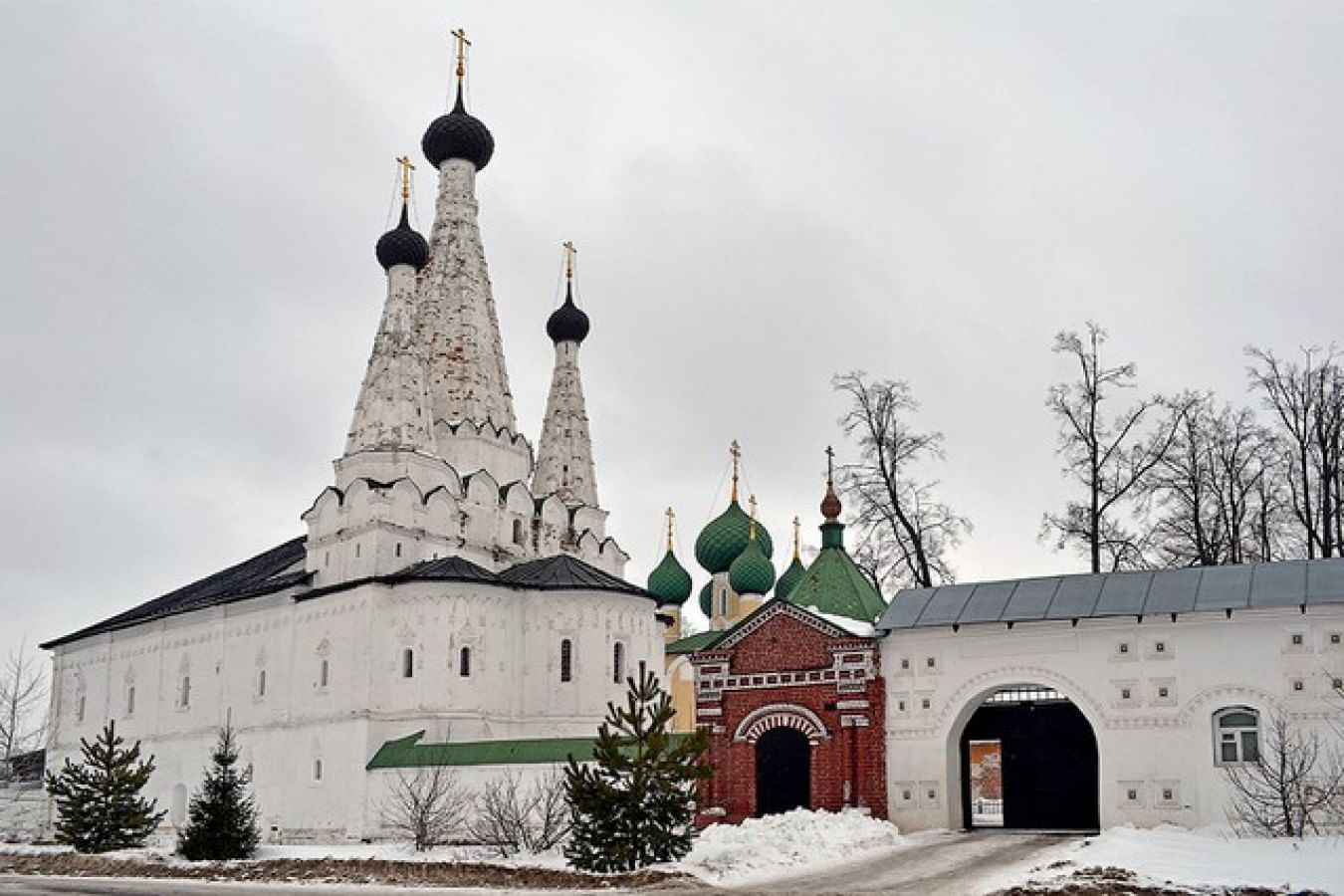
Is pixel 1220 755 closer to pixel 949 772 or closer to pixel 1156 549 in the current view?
pixel 949 772

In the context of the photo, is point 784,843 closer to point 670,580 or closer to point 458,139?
point 458,139

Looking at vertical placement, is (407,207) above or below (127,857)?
above

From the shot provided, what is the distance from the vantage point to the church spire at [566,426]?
1494 inches

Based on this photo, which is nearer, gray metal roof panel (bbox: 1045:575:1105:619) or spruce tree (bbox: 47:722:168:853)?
gray metal roof panel (bbox: 1045:575:1105:619)

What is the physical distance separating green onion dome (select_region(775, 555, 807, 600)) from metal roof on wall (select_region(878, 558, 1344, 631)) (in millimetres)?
19161

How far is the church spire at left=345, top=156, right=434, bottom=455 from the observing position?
32.7 meters

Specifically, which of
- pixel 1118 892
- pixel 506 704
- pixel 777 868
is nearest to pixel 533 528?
pixel 506 704

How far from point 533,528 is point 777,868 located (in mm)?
19016

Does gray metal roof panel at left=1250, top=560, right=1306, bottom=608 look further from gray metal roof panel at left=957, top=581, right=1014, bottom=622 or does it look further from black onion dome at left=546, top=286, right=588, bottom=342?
black onion dome at left=546, top=286, right=588, bottom=342

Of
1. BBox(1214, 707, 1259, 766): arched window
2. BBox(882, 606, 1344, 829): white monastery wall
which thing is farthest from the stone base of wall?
BBox(1214, 707, 1259, 766): arched window

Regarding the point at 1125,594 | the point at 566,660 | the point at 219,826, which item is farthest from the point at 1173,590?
the point at 219,826

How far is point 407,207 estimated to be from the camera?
36.0 meters

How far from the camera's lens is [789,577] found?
4200cm

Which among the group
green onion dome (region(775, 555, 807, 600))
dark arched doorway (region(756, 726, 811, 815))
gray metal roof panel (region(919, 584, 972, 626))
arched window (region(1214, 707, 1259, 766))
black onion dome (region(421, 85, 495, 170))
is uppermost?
black onion dome (region(421, 85, 495, 170))
